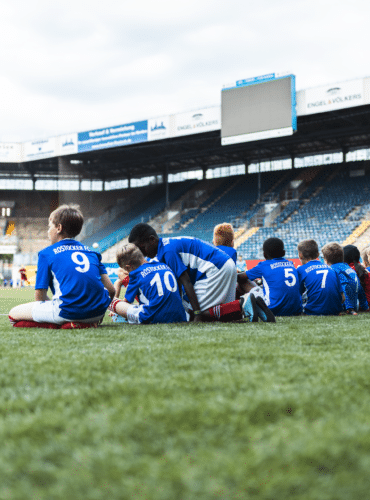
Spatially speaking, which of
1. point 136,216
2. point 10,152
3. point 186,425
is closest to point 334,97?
point 136,216

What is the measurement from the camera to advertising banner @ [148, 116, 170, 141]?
21562 millimetres

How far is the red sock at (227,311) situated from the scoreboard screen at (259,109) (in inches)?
623

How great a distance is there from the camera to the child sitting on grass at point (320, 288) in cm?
495

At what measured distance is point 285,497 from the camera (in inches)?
29.9

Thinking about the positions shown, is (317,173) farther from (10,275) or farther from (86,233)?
(10,275)

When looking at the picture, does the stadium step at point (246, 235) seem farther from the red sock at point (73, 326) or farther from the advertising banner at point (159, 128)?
the red sock at point (73, 326)

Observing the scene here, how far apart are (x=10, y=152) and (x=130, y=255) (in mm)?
24695

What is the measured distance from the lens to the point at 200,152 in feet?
87.0

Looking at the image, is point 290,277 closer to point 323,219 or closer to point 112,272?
point 112,272

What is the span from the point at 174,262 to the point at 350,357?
2.15 metres

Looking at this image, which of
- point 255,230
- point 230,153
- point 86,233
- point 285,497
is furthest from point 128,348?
point 86,233

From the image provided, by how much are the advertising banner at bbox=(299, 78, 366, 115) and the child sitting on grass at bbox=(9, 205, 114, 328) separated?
1651cm

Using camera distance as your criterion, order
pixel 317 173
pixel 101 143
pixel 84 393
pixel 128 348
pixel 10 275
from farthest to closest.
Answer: pixel 10 275
pixel 317 173
pixel 101 143
pixel 128 348
pixel 84 393

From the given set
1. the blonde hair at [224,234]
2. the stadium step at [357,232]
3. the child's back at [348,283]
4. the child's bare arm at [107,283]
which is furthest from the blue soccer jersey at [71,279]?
the stadium step at [357,232]
